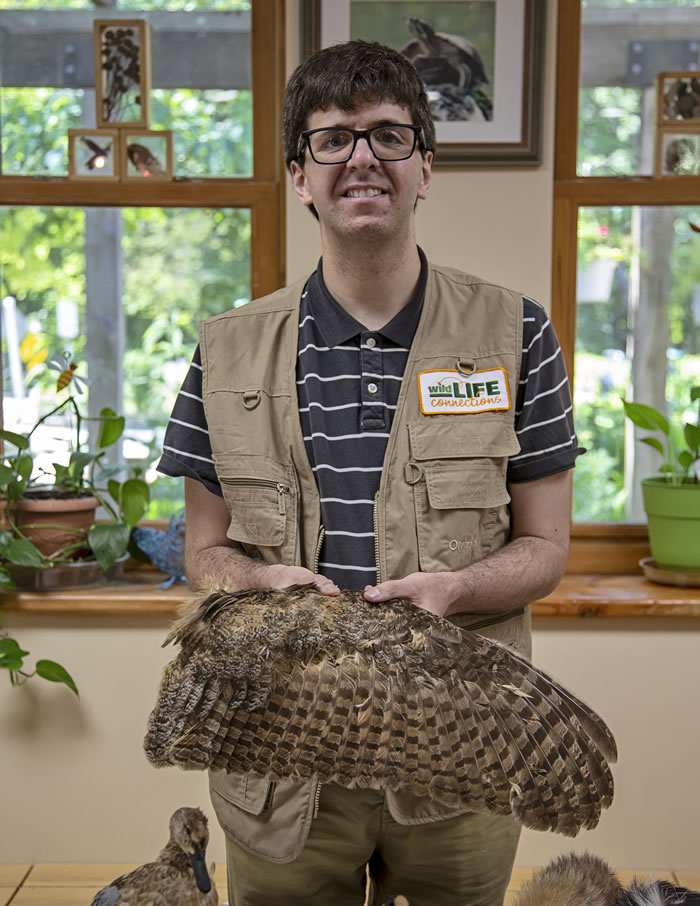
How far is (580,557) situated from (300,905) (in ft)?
5.28

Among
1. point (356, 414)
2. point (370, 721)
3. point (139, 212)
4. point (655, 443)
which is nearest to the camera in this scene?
point (370, 721)

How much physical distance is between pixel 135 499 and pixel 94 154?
0.99 meters

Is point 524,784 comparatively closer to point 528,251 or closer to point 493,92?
point 528,251

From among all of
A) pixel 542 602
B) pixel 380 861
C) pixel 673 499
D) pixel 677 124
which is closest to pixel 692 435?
pixel 673 499

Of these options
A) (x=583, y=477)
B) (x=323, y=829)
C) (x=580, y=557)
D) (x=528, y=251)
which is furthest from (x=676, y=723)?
(x=323, y=829)

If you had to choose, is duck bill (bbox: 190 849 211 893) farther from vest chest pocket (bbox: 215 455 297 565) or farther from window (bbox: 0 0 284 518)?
window (bbox: 0 0 284 518)

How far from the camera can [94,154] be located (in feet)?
9.16

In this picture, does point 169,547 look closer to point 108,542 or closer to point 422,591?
point 108,542

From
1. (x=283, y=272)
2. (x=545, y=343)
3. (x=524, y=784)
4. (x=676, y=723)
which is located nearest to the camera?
(x=524, y=784)

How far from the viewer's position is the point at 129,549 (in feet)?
9.21

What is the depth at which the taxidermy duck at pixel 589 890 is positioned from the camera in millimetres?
1345

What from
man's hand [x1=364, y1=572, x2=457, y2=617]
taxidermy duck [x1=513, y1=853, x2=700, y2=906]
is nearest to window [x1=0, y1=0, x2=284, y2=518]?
man's hand [x1=364, y1=572, x2=457, y2=617]

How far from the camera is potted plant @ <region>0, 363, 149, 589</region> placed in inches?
102

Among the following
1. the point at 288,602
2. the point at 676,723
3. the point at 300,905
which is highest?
the point at 288,602
